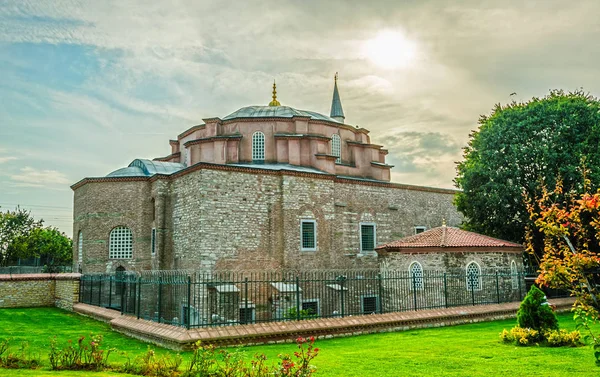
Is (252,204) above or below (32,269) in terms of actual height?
above


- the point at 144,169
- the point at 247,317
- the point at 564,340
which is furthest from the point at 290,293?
the point at 144,169

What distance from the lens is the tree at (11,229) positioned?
39.2 m

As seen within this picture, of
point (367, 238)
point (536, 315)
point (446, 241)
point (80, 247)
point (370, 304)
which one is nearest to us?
point (536, 315)

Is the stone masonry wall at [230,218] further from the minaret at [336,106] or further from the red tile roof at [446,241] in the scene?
the minaret at [336,106]

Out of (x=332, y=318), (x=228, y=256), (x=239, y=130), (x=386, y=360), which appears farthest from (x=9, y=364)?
(x=239, y=130)

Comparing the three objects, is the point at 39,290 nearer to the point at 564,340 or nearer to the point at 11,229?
the point at 564,340

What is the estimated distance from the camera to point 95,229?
21156mm

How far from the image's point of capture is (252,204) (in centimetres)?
1953

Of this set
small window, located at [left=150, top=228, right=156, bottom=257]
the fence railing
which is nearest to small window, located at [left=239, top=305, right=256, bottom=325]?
small window, located at [left=150, top=228, right=156, bottom=257]

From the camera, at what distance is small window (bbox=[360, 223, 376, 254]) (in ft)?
76.2

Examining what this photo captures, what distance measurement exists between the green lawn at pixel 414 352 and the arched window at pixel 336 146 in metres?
14.3

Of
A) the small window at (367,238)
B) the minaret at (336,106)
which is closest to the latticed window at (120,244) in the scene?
the small window at (367,238)

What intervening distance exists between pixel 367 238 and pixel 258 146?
7240 millimetres

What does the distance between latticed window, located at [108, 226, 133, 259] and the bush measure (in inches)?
644
